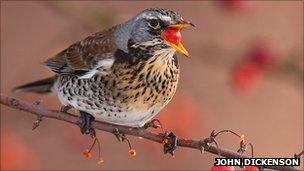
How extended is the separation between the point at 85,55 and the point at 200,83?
3.34m

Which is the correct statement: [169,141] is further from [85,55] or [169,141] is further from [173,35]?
[85,55]

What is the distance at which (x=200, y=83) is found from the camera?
7461mm

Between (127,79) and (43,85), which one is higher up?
(43,85)

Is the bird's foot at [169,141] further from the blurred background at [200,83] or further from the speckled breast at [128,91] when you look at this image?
the blurred background at [200,83]

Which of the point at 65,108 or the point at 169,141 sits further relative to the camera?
the point at 65,108

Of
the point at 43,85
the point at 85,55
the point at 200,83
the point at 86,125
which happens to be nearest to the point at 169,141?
the point at 86,125

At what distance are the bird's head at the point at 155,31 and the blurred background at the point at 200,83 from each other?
3.52 ft

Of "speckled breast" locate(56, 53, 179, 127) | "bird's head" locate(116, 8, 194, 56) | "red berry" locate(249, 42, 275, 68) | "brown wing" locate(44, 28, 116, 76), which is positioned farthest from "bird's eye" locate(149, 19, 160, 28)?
"red berry" locate(249, 42, 275, 68)

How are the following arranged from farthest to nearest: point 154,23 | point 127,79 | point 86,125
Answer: point 127,79
point 86,125
point 154,23

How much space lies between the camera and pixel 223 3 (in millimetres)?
5238

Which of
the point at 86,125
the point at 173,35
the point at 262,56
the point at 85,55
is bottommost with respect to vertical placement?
the point at 86,125

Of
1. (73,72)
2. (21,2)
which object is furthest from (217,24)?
(73,72)

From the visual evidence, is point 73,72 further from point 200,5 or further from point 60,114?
point 200,5

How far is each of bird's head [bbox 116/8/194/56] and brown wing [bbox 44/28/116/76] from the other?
116 millimetres
